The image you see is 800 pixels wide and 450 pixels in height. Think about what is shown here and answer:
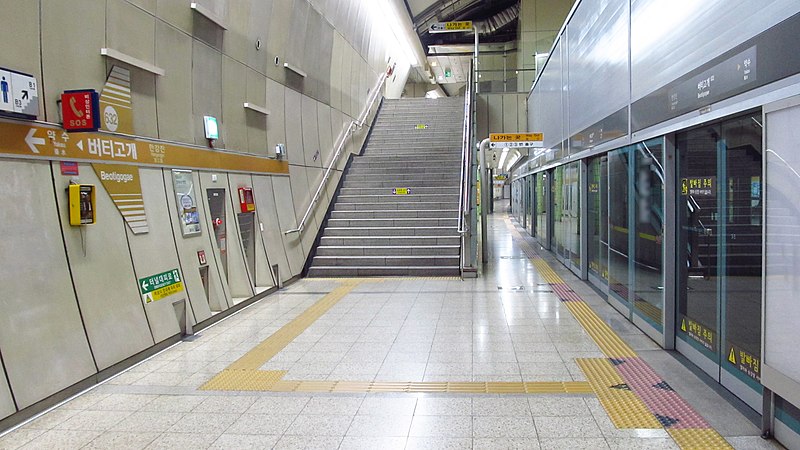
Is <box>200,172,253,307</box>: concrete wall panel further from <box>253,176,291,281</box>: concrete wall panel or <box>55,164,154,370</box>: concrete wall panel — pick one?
<box>55,164,154,370</box>: concrete wall panel

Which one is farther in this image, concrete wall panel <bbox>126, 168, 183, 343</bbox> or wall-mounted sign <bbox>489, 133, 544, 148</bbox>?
wall-mounted sign <bbox>489, 133, 544, 148</bbox>

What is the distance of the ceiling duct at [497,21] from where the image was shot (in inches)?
1032

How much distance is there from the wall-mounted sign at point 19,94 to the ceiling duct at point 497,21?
25.0 meters

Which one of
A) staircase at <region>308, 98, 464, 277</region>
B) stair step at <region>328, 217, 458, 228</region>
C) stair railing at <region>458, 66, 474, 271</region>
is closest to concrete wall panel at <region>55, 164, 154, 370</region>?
staircase at <region>308, 98, 464, 277</region>

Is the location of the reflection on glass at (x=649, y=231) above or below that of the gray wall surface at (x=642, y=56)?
below

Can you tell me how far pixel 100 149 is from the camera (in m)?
4.38

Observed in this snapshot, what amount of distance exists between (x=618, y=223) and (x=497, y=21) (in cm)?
2323

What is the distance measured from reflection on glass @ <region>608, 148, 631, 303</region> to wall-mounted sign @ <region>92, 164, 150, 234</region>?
480 cm

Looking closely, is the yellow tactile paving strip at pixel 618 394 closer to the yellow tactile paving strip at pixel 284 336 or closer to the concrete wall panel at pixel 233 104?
the yellow tactile paving strip at pixel 284 336

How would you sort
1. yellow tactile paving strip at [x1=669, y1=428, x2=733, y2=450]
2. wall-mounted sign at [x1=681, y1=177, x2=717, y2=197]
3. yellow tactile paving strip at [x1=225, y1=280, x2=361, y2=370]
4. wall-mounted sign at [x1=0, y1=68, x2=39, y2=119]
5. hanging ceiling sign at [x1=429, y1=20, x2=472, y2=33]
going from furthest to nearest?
1. hanging ceiling sign at [x1=429, y1=20, x2=472, y2=33]
2. yellow tactile paving strip at [x1=225, y1=280, x2=361, y2=370]
3. wall-mounted sign at [x1=681, y1=177, x2=717, y2=197]
4. wall-mounted sign at [x1=0, y1=68, x2=39, y2=119]
5. yellow tactile paving strip at [x1=669, y1=428, x2=733, y2=450]

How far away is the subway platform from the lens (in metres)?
3.06

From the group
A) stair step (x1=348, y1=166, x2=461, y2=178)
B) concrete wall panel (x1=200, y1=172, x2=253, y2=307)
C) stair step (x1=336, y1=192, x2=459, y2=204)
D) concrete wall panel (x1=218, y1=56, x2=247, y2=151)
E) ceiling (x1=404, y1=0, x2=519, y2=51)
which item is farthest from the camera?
ceiling (x1=404, y1=0, x2=519, y2=51)

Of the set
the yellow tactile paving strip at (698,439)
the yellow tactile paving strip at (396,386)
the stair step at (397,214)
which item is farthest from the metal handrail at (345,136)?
Result: the yellow tactile paving strip at (698,439)

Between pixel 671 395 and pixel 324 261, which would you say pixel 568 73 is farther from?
pixel 671 395
